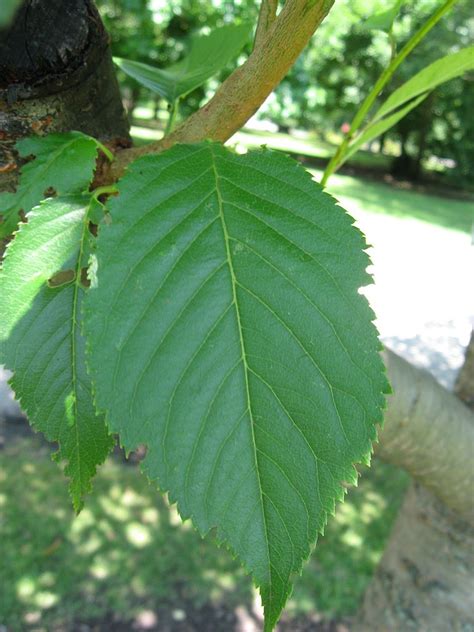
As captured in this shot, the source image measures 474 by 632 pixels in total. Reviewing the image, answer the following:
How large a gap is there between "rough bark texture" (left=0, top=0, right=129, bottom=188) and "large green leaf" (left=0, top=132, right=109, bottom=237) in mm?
24

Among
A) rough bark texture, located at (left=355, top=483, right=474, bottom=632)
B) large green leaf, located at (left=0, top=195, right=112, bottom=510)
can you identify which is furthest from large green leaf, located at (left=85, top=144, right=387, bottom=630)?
rough bark texture, located at (left=355, top=483, right=474, bottom=632)

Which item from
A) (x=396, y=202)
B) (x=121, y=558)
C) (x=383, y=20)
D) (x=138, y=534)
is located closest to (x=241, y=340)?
(x=383, y=20)

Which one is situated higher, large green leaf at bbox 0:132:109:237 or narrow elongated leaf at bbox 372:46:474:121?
narrow elongated leaf at bbox 372:46:474:121

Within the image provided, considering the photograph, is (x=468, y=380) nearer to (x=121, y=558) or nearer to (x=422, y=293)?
(x=121, y=558)

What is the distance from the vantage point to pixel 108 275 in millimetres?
581

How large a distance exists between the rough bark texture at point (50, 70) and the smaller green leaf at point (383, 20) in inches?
17.5

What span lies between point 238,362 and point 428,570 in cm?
158

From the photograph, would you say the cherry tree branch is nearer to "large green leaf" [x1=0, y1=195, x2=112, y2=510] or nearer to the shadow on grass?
"large green leaf" [x1=0, y1=195, x2=112, y2=510]

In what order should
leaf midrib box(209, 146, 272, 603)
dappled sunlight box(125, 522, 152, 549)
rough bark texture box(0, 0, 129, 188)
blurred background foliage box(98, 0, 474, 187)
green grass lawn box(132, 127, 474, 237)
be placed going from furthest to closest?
green grass lawn box(132, 127, 474, 237) < blurred background foliage box(98, 0, 474, 187) < dappled sunlight box(125, 522, 152, 549) < rough bark texture box(0, 0, 129, 188) < leaf midrib box(209, 146, 272, 603)

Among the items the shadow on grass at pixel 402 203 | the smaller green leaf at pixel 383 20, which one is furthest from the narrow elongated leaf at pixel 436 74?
the shadow on grass at pixel 402 203

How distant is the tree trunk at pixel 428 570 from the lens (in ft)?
5.90

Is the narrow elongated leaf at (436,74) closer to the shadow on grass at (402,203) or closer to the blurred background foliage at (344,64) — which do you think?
the blurred background foliage at (344,64)

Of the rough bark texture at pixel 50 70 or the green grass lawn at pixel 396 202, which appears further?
the green grass lawn at pixel 396 202

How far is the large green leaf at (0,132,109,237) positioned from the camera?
71 centimetres
